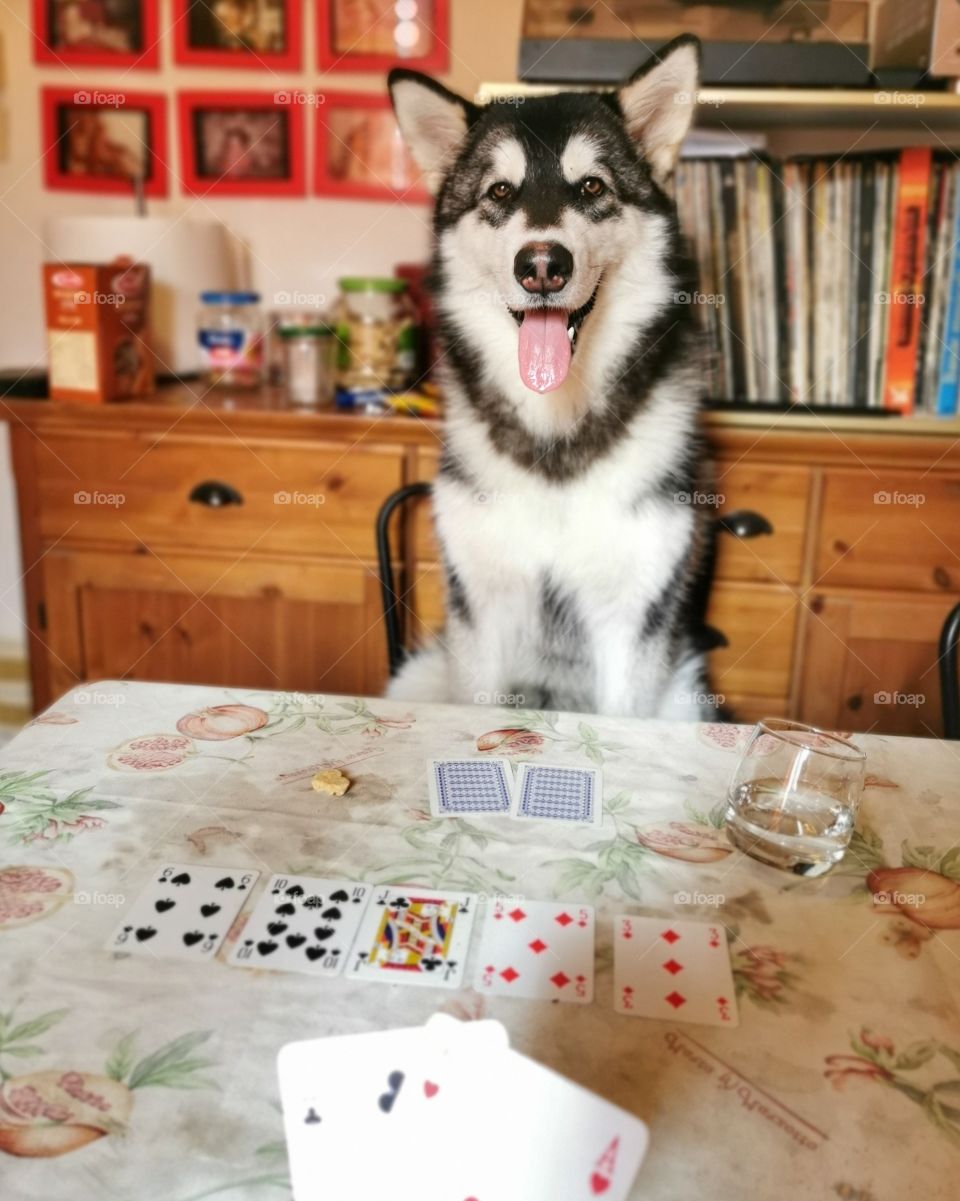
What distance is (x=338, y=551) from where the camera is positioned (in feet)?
6.33

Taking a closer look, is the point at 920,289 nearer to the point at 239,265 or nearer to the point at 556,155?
the point at 556,155

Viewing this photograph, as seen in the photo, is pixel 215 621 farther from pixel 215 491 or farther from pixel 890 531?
pixel 890 531

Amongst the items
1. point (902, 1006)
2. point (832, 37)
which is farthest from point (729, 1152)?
point (832, 37)

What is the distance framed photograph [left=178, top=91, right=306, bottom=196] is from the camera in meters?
2.15

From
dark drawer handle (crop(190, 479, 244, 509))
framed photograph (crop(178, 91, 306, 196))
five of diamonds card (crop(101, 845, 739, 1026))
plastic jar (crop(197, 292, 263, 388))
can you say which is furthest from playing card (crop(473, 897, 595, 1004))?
framed photograph (crop(178, 91, 306, 196))

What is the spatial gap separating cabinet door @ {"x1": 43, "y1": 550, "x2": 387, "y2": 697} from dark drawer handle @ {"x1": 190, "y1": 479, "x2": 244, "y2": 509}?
0.12 m

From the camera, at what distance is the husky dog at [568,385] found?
1.40m

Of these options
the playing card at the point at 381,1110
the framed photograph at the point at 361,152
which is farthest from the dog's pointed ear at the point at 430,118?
the playing card at the point at 381,1110

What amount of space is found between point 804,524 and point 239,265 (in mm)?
1444

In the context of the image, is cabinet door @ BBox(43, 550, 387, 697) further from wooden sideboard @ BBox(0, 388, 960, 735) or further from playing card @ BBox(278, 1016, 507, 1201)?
playing card @ BBox(278, 1016, 507, 1201)

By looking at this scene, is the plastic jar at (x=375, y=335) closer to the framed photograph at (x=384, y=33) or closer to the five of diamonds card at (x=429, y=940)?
the framed photograph at (x=384, y=33)

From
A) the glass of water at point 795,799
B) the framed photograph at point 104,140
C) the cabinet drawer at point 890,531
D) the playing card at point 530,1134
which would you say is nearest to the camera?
the playing card at point 530,1134

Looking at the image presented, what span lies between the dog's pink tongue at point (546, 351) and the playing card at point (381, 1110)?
1087mm

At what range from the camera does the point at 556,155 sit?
139cm
